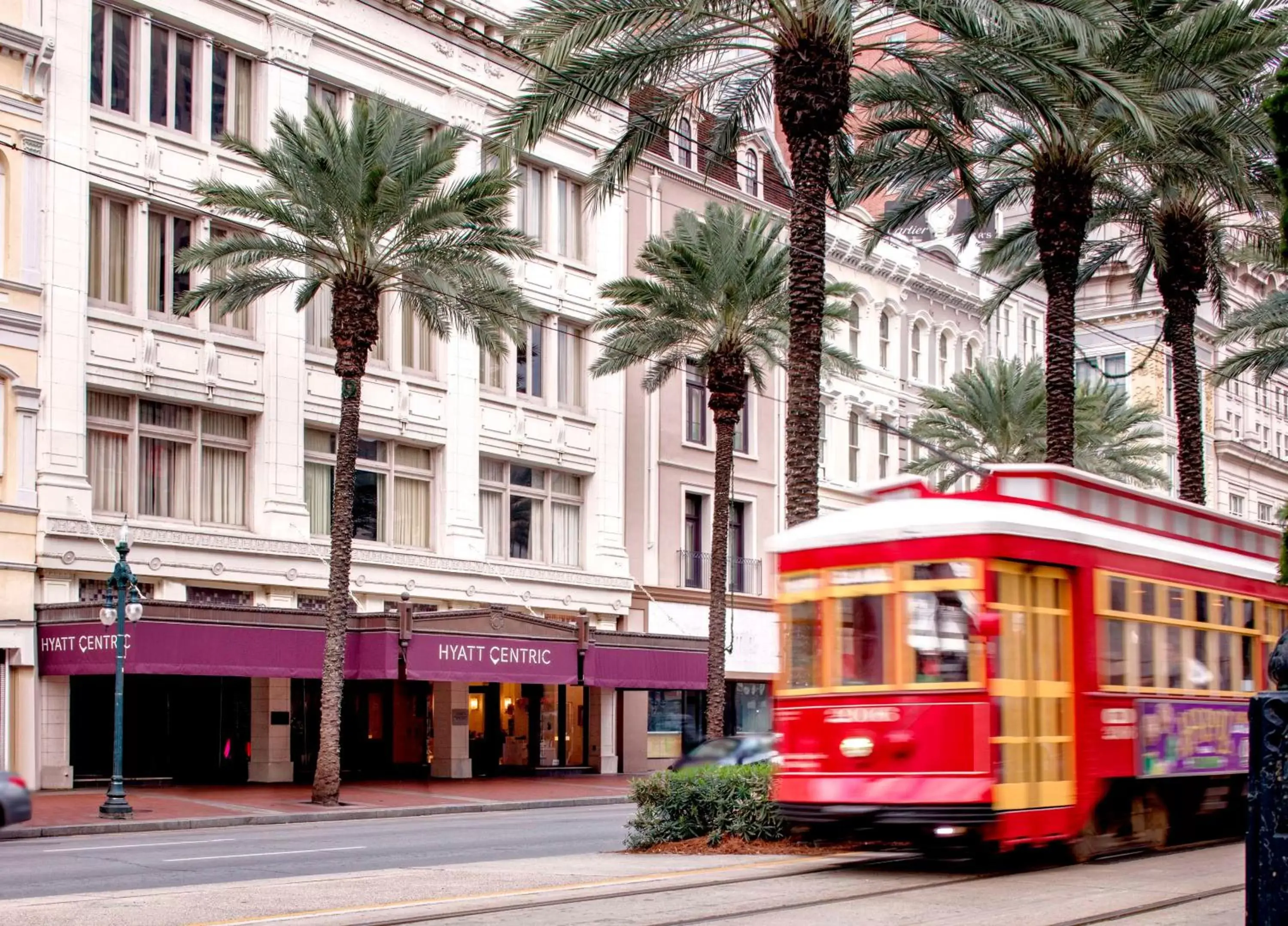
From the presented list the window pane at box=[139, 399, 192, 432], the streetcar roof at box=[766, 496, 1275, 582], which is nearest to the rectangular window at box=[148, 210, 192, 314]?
the window pane at box=[139, 399, 192, 432]

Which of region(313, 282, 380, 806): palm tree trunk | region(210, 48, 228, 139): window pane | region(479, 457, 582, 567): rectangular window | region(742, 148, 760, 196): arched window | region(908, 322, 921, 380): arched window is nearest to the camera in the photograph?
region(313, 282, 380, 806): palm tree trunk

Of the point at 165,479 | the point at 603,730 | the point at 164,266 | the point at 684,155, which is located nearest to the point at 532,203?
the point at 684,155

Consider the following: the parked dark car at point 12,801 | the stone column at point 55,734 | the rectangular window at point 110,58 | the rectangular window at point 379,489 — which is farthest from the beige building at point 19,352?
the parked dark car at point 12,801

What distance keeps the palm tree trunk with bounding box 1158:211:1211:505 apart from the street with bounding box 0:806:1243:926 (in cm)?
1133

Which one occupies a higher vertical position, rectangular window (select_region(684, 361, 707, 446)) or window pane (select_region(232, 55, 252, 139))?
window pane (select_region(232, 55, 252, 139))

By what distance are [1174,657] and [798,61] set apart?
8.12 m

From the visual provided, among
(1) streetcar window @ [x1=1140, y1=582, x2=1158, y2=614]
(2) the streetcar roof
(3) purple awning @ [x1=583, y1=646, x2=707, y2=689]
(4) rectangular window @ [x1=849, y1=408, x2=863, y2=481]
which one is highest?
(4) rectangular window @ [x1=849, y1=408, x2=863, y2=481]

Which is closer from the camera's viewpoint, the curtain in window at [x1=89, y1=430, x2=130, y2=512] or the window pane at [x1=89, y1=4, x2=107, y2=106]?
the curtain in window at [x1=89, y1=430, x2=130, y2=512]

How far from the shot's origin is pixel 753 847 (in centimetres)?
1705

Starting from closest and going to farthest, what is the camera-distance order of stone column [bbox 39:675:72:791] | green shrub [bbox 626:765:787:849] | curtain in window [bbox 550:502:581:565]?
green shrub [bbox 626:765:787:849] < stone column [bbox 39:675:72:791] < curtain in window [bbox 550:502:581:565]

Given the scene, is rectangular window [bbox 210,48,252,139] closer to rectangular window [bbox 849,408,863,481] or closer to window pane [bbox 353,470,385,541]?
window pane [bbox 353,470,385,541]

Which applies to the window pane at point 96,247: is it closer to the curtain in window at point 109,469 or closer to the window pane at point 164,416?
the window pane at point 164,416

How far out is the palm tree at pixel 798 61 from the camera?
19469 millimetres

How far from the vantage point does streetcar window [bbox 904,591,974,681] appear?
14.3 meters
